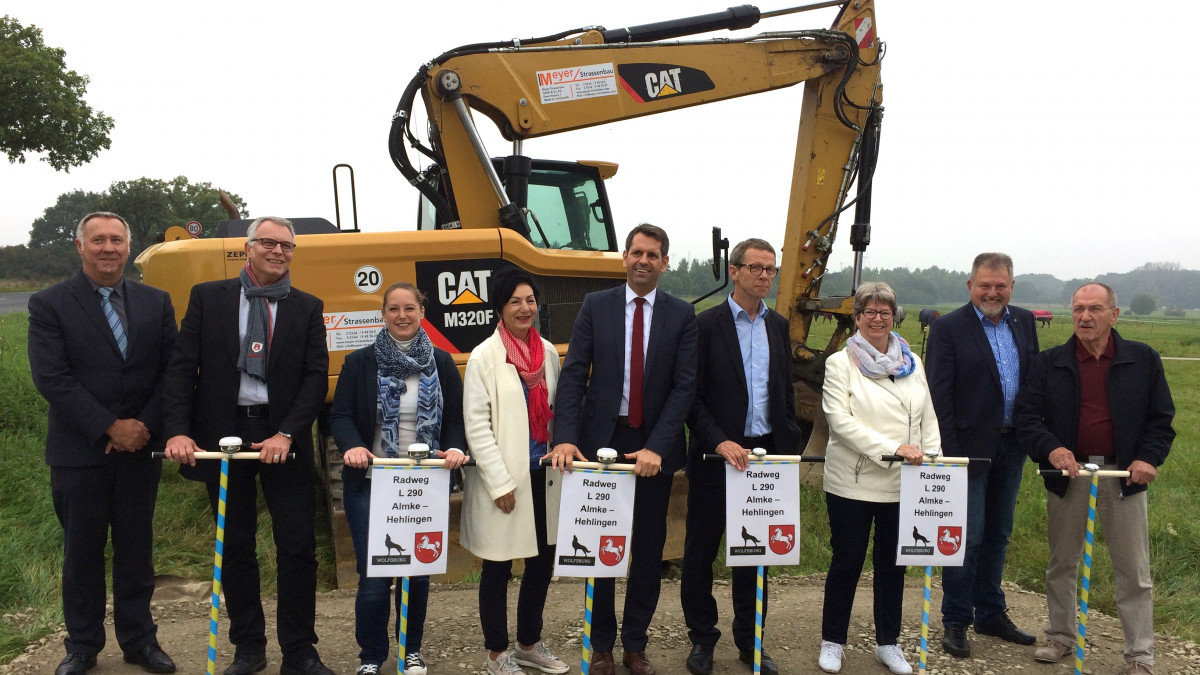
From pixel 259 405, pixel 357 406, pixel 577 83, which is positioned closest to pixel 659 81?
pixel 577 83

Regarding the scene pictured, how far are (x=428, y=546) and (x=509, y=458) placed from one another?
1.68ft

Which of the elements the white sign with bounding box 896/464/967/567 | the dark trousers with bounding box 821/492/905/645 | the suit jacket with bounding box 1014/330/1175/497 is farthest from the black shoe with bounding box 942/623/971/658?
the suit jacket with bounding box 1014/330/1175/497

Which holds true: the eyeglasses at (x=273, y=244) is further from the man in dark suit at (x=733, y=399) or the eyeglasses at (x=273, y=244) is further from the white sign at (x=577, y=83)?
the white sign at (x=577, y=83)

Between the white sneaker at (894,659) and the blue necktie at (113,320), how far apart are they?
154 inches

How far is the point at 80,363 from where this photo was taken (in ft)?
13.1

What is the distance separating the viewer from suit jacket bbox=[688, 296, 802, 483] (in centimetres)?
415

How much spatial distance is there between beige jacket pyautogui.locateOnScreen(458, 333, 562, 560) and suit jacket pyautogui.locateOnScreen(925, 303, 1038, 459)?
7.05 ft

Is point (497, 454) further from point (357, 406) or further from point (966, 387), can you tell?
point (966, 387)

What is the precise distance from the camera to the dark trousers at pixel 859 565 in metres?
4.21

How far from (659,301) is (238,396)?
1.94 metres

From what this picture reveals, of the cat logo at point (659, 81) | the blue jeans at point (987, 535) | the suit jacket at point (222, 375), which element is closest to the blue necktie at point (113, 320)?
the suit jacket at point (222, 375)

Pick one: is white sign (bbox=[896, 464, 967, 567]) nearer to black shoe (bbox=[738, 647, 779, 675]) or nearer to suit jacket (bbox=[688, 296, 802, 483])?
suit jacket (bbox=[688, 296, 802, 483])

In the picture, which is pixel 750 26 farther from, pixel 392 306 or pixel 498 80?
pixel 392 306

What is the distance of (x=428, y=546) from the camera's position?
386 cm
